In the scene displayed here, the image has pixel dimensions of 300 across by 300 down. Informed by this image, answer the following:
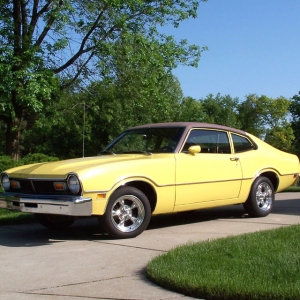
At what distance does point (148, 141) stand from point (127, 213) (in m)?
1.58

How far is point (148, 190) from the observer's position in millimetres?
7871

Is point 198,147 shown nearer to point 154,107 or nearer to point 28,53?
point 28,53

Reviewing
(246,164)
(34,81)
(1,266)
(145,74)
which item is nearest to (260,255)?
(1,266)

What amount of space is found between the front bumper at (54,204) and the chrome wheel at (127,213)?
538 mm

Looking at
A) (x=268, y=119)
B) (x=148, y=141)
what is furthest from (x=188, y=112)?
(x=148, y=141)

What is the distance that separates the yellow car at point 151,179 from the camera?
7.16 metres

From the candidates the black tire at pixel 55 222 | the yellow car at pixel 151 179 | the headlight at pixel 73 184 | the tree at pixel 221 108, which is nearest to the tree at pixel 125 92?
the yellow car at pixel 151 179

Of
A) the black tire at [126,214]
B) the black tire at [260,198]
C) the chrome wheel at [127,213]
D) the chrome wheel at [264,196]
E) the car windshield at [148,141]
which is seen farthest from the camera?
the chrome wheel at [264,196]

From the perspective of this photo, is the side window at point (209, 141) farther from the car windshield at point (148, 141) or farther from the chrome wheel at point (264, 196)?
the chrome wheel at point (264, 196)

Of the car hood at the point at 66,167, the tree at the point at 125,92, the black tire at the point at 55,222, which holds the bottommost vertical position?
the black tire at the point at 55,222

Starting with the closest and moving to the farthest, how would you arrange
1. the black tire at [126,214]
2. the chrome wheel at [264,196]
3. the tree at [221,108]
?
the black tire at [126,214], the chrome wheel at [264,196], the tree at [221,108]

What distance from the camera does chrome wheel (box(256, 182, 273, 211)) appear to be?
9.44 m

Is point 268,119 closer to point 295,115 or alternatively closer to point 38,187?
point 295,115

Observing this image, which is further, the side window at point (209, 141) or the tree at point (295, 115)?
the tree at point (295, 115)
